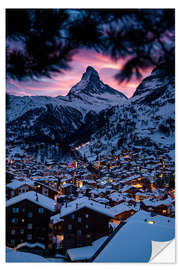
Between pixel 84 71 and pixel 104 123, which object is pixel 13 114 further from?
pixel 104 123

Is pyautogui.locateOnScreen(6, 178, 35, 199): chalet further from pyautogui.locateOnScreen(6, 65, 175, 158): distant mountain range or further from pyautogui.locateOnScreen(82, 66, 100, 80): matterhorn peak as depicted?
pyautogui.locateOnScreen(82, 66, 100, 80): matterhorn peak

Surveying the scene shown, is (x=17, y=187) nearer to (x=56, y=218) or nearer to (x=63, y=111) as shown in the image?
(x=56, y=218)

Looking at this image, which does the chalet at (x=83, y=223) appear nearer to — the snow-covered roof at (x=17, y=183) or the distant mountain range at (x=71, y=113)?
the snow-covered roof at (x=17, y=183)

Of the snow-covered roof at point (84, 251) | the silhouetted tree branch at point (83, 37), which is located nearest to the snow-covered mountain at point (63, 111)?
the silhouetted tree branch at point (83, 37)

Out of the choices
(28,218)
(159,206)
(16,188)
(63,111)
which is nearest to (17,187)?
(16,188)
